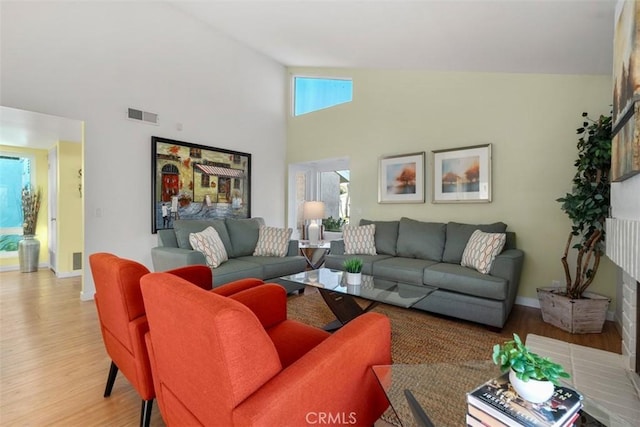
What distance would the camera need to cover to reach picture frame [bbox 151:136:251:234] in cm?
412

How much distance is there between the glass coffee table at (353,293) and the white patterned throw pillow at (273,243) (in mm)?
1140

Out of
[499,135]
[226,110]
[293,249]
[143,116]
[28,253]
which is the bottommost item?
[28,253]

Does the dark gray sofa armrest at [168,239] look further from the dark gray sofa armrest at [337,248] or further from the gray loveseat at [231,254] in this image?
the dark gray sofa armrest at [337,248]

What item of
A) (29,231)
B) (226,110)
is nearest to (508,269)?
(226,110)

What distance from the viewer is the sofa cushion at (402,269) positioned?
3199mm

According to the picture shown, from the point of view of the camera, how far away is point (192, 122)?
4.50m

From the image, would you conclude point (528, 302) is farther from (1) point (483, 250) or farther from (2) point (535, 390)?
(2) point (535, 390)

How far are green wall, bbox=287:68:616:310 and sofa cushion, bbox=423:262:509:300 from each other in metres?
1.02

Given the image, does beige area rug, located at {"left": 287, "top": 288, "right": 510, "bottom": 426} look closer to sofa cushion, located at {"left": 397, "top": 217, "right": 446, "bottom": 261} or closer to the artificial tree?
sofa cushion, located at {"left": 397, "top": 217, "right": 446, "bottom": 261}

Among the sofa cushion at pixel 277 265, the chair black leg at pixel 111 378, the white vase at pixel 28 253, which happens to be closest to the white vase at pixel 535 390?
the chair black leg at pixel 111 378

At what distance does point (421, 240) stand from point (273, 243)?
78.5 inches

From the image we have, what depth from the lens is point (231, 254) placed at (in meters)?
3.95

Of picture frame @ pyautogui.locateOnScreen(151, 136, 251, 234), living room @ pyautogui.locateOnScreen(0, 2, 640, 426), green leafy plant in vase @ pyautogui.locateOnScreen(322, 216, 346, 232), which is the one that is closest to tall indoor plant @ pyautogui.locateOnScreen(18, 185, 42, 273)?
living room @ pyautogui.locateOnScreen(0, 2, 640, 426)

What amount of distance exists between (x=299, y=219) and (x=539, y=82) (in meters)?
4.51
